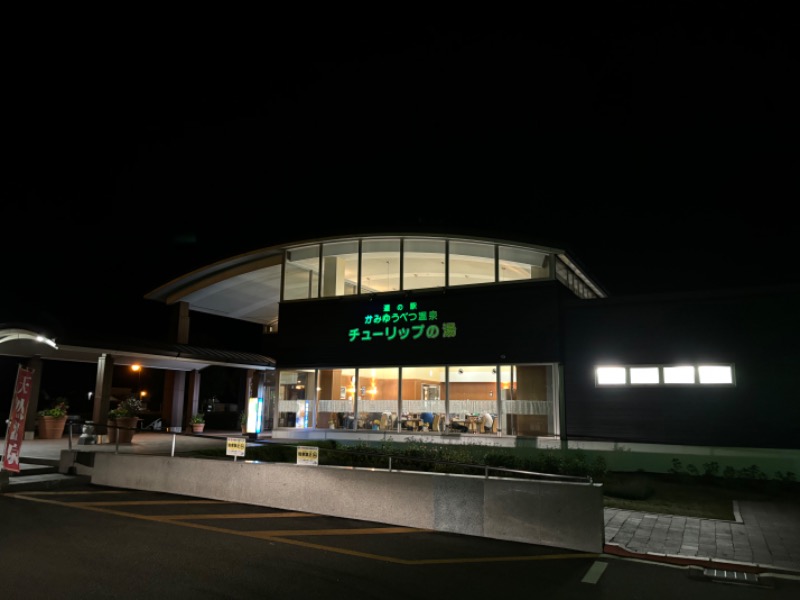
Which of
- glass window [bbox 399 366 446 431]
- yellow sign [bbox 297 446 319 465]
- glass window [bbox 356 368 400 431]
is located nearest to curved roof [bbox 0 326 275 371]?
glass window [bbox 356 368 400 431]

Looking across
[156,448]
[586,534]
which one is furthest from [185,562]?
[156,448]

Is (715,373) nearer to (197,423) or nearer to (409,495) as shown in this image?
(409,495)

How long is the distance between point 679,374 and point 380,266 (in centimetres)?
914

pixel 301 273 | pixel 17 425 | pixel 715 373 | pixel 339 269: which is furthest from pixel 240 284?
pixel 715 373

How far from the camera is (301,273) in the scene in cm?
1950

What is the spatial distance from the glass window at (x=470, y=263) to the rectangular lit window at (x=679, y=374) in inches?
207

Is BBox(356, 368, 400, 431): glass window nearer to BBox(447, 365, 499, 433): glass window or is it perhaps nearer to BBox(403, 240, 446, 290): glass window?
BBox(447, 365, 499, 433): glass window

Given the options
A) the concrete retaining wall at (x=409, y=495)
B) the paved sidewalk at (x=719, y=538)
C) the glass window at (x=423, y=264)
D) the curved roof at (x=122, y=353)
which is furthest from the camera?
the glass window at (x=423, y=264)

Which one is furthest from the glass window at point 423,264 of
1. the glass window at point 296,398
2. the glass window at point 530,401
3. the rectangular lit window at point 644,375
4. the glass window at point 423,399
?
the rectangular lit window at point 644,375

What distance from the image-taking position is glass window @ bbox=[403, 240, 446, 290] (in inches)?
682

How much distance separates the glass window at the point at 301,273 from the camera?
62.9 ft

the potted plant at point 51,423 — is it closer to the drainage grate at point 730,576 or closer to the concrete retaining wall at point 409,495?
the concrete retaining wall at point 409,495

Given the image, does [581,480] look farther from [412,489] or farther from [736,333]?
[736,333]

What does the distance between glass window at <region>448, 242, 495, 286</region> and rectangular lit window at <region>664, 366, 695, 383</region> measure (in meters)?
5.26
